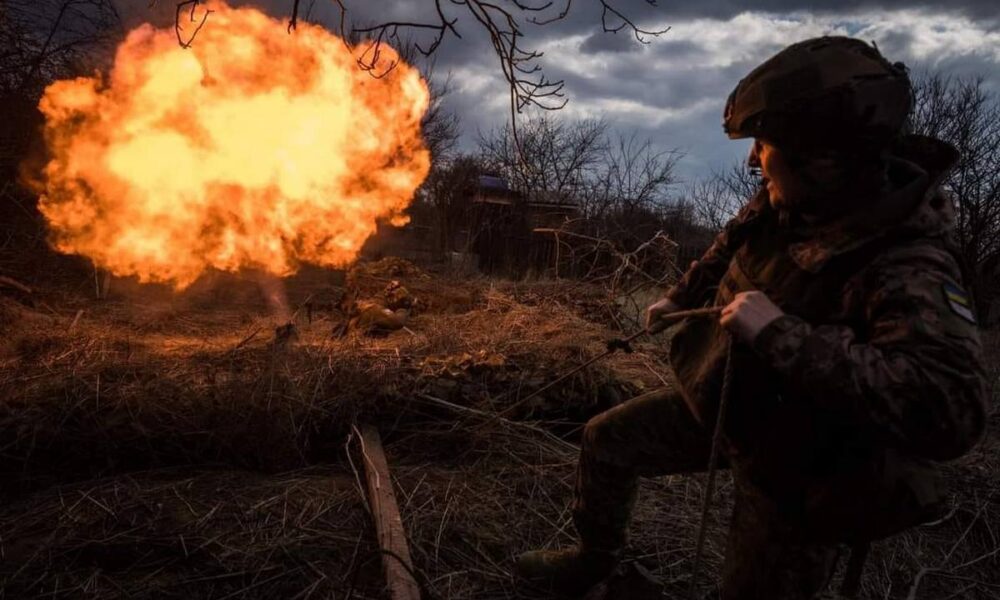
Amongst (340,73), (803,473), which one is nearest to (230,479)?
(803,473)

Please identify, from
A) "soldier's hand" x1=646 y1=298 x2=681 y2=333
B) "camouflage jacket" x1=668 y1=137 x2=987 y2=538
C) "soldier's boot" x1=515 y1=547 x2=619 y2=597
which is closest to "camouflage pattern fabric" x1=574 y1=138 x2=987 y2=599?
"camouflage jacket" x1=668 y1=137 x2=987 y2=538

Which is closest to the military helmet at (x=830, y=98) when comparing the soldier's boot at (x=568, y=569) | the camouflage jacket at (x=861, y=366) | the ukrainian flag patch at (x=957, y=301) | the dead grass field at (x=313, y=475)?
the camouflage jacket at (x=861, y=366)

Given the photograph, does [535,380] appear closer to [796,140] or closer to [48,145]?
[796,140]

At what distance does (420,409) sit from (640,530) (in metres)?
2.10

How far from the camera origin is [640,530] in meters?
3.80

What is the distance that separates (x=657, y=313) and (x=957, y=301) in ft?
3.83

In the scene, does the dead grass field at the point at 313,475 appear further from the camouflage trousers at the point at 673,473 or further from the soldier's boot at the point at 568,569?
the camouflage trousers at the point at 673,473

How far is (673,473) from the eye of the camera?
273cm

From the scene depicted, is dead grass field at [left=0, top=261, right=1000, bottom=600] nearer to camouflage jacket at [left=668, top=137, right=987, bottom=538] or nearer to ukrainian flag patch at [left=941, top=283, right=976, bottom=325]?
camouflage jacket at [left=668, top=137, right=987, bottom=538]

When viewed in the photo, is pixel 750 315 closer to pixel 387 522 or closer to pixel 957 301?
pixel 957 301

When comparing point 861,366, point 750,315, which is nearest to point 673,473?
point 750,315

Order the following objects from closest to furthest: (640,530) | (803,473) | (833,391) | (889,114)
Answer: (833,391)
(889,114)
(803,473)
(640,530)

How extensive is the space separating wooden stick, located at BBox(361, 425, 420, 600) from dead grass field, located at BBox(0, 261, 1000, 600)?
0.46 ft

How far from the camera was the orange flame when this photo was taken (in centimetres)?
914
